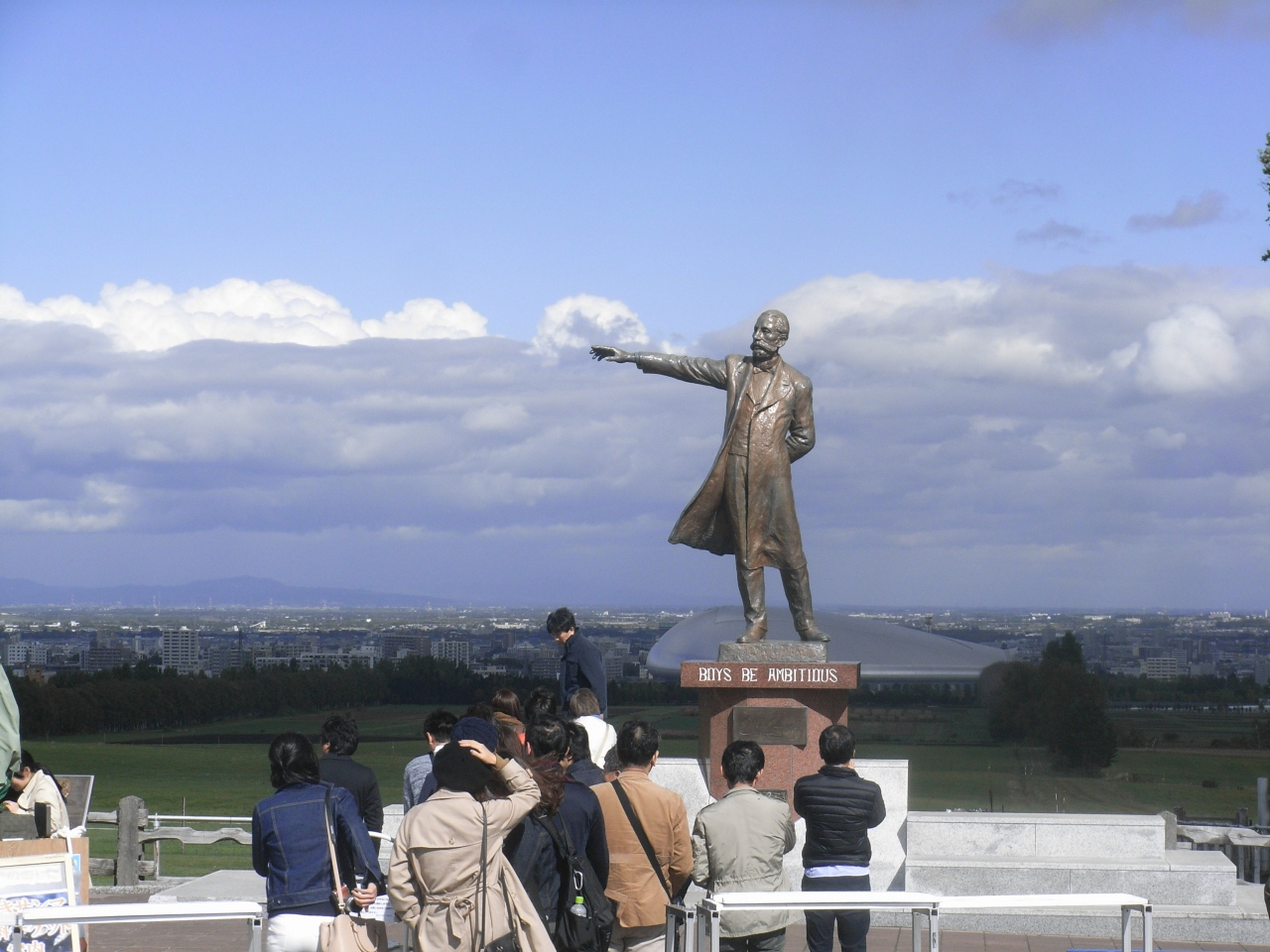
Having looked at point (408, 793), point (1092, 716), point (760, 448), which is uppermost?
point (760, 448)

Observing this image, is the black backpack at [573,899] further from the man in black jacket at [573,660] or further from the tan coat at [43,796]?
the tan coat at [43,796]

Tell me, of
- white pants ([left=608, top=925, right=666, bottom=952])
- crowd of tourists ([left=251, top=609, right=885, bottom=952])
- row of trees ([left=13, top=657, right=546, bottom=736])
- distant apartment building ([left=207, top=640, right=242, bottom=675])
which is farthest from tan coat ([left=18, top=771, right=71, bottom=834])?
distant apartment building ([left=207, top=640, right=242, bottom=675])

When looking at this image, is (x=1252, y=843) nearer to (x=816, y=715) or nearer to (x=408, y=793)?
(x=816, y=715)

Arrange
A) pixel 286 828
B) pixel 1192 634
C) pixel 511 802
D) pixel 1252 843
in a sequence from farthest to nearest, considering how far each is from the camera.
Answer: pixel 1192 634
pixel 1252 843
pixel 286 828
pixel 511 802

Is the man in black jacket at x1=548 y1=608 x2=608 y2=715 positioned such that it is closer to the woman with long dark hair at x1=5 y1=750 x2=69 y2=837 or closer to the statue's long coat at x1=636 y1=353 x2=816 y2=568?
the statue's long coat at x1=636 y1=353 x2=816 y2=568

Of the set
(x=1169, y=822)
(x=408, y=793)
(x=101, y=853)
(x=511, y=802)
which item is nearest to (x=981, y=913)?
(x=1169, y=822)

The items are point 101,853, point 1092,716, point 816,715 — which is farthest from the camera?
point 1092,716

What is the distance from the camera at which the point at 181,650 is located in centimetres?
→ 6844

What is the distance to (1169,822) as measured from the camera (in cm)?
1190

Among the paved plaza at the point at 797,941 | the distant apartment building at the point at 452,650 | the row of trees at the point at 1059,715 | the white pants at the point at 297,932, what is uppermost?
the white pants at the point at 297,932

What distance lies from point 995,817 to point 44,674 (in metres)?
48.5

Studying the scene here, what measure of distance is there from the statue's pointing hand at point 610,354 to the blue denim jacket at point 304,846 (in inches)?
216

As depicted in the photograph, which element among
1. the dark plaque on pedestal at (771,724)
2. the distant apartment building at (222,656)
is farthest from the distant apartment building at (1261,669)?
the dark plaque on pedestal at (771,724)

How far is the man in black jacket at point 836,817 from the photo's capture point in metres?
6.47
